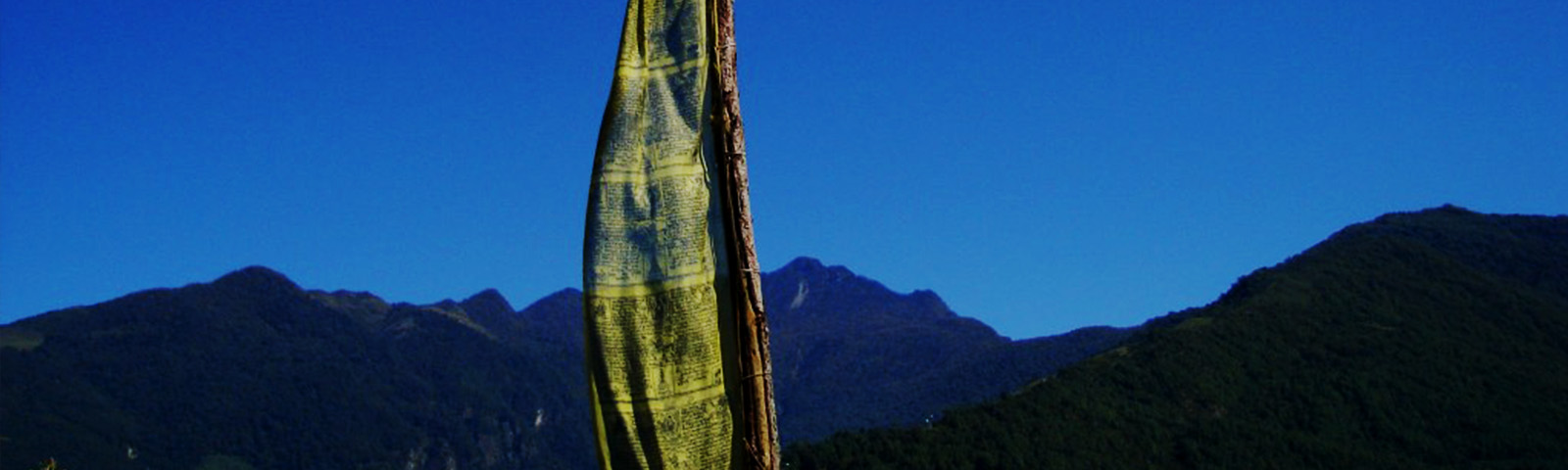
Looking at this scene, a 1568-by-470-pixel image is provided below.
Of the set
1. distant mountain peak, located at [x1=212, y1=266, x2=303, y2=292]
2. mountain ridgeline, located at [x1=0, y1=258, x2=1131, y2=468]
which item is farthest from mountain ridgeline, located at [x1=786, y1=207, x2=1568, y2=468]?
distant mountain peak, located at [x1=212, y1=266, x2=303, y2=292]

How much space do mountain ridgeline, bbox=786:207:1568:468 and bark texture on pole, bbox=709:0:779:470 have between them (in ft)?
254

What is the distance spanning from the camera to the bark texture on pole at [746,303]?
11.3ft

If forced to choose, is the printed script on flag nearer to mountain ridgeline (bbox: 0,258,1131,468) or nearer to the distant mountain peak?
mountain ridgeline (bbox: 0,258,1131,468)

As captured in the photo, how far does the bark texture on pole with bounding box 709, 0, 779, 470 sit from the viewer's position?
345 centimetres

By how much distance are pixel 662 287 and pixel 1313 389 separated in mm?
91741

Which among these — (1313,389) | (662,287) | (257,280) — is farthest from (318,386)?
(662,287)

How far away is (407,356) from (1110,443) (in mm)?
111548

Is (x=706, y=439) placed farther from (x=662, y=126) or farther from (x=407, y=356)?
(x=407, y=356)

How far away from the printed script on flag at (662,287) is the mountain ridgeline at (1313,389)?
7727 cm

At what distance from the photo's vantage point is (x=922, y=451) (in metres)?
83.1

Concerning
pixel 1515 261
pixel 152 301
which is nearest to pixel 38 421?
pixel 152 301

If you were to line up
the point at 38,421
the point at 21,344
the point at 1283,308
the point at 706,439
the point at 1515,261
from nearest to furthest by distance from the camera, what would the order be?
the point at 706,439
the point at 1283,308
the point at 1515,261
the point at 38,421
the point at 21,344

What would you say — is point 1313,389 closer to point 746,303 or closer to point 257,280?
point 746,303

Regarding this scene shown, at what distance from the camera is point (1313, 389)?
91.0 metres
